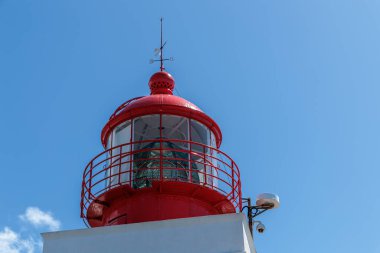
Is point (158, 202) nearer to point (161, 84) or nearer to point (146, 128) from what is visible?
point (146, 128)

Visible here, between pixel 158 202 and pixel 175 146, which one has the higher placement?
pixel 175 146

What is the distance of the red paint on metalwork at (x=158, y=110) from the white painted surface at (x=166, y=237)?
6.05 ft

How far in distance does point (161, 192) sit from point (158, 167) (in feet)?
1.12

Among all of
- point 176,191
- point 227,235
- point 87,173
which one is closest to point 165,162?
point 176,191

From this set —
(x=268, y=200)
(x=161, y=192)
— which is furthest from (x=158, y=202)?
(x=268, y=200)

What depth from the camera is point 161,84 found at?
1032cm

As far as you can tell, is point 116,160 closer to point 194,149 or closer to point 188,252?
point 194,149

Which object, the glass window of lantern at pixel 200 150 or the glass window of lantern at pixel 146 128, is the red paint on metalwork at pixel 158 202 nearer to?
the glass window of lantern at pixel 200 150

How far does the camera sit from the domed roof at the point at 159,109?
939 cm

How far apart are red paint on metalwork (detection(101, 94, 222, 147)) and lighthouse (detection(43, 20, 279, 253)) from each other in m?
0.01

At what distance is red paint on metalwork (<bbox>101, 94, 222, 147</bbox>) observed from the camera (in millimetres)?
9383

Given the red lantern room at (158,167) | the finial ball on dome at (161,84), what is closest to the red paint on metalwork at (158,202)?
the red lantern room at (158,167)

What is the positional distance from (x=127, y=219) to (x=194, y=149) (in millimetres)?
1528

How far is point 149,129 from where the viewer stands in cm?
956
